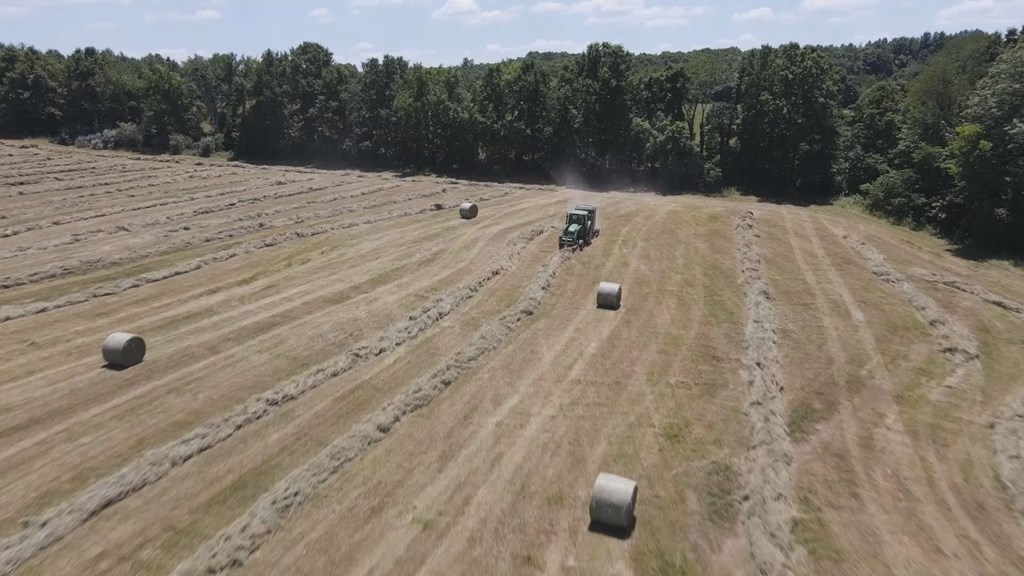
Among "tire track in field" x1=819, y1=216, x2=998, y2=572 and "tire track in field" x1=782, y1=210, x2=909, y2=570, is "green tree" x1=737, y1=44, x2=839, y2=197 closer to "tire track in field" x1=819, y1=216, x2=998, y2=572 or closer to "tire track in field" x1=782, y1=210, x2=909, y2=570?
"tire track in field" x1=782, y1=210, x2=909, y2=570

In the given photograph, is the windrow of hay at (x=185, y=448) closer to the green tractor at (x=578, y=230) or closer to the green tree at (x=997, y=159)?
the green tractor at (x=578, y=230)

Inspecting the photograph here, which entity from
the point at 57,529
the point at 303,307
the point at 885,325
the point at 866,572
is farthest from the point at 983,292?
the point at 57,529

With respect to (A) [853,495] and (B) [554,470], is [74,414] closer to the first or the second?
(B) [554,470]

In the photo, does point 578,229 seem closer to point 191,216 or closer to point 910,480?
point 910,480

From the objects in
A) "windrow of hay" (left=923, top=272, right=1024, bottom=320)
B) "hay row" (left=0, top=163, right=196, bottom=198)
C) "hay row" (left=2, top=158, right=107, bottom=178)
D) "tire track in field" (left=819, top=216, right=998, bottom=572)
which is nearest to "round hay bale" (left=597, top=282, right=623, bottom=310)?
"tire track in field" (left=819, top=216, right=998, bottom=572)

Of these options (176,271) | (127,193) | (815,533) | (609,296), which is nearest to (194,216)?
(127,193)
